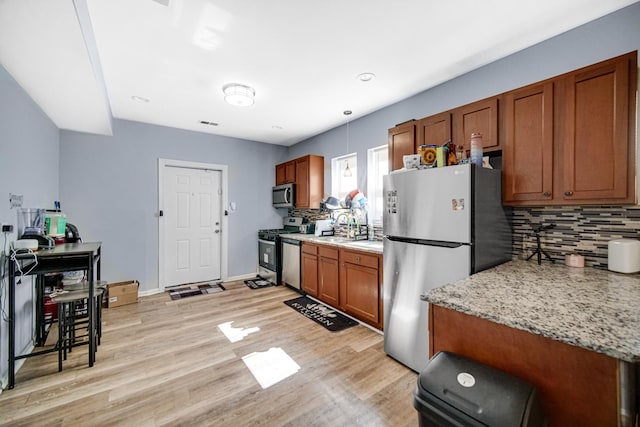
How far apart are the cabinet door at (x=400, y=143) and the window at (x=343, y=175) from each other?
1.09 metres

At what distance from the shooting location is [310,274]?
3.73m

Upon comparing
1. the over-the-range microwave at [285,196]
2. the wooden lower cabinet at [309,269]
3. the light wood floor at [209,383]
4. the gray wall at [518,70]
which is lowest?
the light wood floor at [209,383]

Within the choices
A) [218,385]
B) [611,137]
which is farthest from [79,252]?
[611,137]

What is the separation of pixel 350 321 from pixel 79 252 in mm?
2567

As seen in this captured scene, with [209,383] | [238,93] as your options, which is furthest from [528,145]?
[209,383]

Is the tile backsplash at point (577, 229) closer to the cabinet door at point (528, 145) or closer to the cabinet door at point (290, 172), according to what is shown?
the cabinet door at point (528, 145)

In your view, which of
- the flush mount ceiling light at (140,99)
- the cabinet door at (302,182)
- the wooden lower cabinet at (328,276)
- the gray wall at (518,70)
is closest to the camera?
the gray wall at (518,70)

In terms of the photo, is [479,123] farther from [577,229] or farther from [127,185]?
[127,185]

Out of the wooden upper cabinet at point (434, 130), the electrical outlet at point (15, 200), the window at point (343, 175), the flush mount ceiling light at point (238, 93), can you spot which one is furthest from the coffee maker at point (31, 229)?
the wooden upper cabinet at point (434, 130)

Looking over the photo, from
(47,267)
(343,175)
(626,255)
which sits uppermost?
(343,175)

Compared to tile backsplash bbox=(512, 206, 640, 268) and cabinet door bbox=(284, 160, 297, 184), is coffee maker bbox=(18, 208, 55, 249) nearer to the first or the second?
cabinet door bbox=(284, 160, 297, 184)

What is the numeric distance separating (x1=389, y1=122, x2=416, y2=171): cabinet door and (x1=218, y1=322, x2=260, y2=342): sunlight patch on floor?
2.29m

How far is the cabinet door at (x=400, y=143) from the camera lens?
2.63 meters

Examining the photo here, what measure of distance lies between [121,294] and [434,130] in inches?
168
